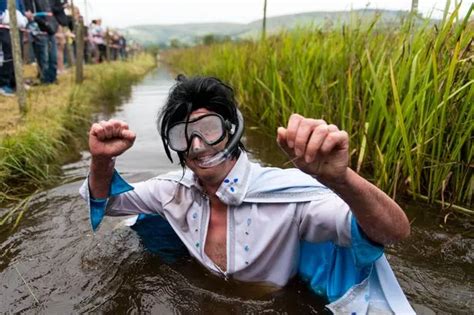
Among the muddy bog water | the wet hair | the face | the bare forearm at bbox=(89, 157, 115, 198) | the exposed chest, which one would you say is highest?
the wet hair

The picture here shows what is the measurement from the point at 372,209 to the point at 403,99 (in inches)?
83.5

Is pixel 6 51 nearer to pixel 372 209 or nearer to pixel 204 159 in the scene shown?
pixel 204 159

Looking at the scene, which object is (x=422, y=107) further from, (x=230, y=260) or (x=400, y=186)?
(x=230, y=260)

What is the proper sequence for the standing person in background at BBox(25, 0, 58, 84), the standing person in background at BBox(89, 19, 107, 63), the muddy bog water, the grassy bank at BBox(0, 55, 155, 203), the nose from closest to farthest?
the nose → the muddy bog water → the grassy bank at BBox(0, 55, 155, 203) → the standing person in background at BBox(25, 0, 58, 84) → the standing person in background at BBox(89, 19, 107, 63)

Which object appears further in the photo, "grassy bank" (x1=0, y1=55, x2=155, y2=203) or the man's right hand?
"grassy bank" (x1=0, y1=55, x2=155, y2=203)

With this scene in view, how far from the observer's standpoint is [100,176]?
217cm

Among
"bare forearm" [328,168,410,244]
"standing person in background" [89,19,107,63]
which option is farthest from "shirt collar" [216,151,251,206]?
"standing person in background" [89,19,107,63]

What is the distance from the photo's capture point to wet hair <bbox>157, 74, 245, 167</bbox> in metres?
2.02

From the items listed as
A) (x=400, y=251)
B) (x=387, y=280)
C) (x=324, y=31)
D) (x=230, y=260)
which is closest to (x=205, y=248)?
(x=230, y=260)

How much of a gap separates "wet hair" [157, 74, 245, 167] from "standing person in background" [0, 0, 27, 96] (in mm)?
4902

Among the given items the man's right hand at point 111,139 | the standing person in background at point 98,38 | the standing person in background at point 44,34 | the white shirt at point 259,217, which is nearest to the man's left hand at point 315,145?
the white shirt at point 259,217

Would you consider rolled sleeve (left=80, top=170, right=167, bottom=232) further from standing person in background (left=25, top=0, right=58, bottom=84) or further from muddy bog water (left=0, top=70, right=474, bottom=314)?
standing person in background (left=25, top=0, right=58, bottom=84)

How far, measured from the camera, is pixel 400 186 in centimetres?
334

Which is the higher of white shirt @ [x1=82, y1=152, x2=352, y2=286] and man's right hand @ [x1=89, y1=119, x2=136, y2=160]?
man's right hand @ [x1=89, y1=119, x2=136, y2=160]
